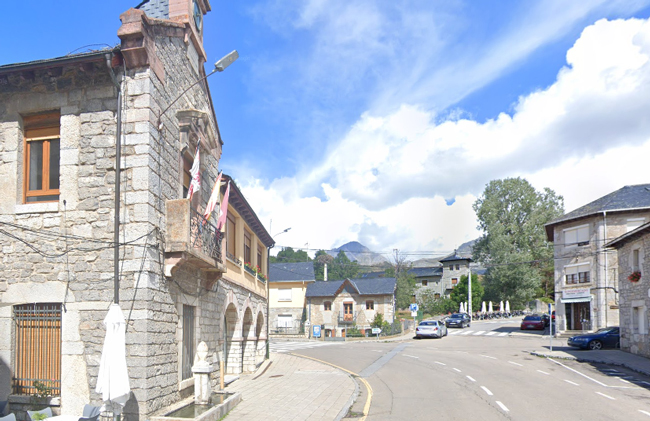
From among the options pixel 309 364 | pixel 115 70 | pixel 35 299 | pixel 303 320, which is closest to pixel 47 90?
pixel 115 70

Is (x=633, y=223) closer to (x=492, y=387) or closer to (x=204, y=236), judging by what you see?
(x=492, y=387)

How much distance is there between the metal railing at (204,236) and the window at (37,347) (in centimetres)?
293

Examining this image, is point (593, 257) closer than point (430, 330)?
Yes

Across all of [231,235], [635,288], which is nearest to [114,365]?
[231,235]

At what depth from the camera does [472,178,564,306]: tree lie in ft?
177

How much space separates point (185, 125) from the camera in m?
12.0

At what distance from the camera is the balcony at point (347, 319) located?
171 feet

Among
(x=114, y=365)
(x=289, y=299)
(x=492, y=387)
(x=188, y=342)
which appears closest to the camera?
(x=114, y=365)

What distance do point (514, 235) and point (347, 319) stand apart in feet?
68.1

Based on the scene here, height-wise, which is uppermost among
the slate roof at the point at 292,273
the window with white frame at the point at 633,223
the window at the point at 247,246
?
the window with white frame at the point at 633,223

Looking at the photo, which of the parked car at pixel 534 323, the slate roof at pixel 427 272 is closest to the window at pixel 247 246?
the parked car at pixel 534 323

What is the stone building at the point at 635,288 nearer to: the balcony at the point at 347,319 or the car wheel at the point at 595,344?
the car wheel at the point at 595,344

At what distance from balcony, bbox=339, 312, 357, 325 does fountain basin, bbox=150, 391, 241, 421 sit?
40.4 meters

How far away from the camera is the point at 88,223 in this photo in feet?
33.0
